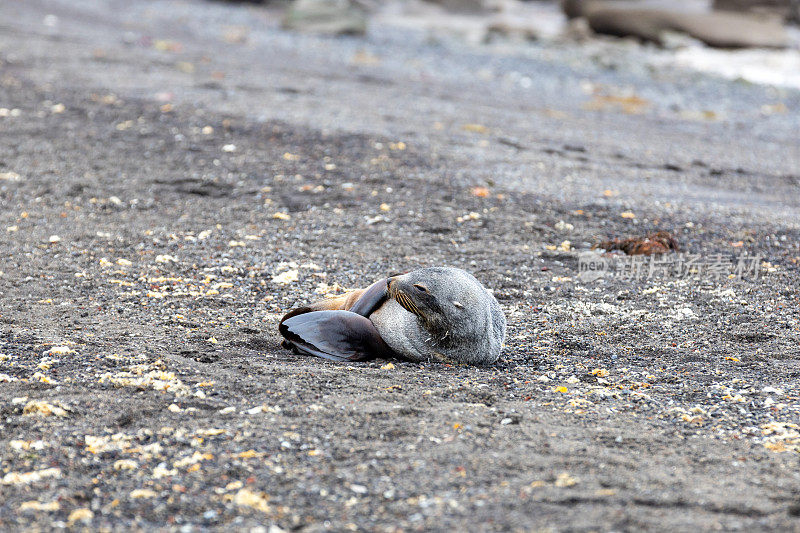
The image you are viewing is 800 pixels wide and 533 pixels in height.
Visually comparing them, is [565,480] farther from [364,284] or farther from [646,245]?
[646,245]

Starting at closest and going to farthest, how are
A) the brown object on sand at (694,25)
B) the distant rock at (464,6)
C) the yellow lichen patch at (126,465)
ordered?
1. the yellow lichen patch at (126,465)
2. the brown object on sand at (694,25)
3. the distant rock at (464,6)

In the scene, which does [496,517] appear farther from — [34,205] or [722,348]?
[34,205]

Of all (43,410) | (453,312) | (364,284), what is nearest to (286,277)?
(364,284)

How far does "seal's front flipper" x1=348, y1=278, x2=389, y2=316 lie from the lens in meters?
4.12

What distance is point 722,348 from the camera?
14.1ft

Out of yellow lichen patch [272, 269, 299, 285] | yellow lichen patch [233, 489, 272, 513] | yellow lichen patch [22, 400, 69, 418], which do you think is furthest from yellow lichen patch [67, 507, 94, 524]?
yellow lichen patch [272, 269, 299, 285]

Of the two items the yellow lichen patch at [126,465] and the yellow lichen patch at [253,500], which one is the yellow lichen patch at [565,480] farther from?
the yellow lichen patch at [126,465]

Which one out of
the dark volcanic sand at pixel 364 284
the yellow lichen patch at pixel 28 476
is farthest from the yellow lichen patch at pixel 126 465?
the yellow lichen patch at pixel 28 476

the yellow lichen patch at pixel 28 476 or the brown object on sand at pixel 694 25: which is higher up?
the brown object on sand at pixel 694 25

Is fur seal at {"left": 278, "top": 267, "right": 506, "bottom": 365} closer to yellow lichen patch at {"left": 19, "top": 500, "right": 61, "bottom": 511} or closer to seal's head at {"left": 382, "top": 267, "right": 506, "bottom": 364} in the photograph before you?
Result: seal's head at {"left": 382, "top": 267, "right": 506, "bottom": 364}

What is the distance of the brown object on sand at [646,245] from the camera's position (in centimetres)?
589

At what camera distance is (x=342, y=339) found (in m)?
4.00

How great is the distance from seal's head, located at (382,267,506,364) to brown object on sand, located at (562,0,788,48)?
627 inches

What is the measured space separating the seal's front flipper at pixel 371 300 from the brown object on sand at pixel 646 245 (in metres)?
2.41
